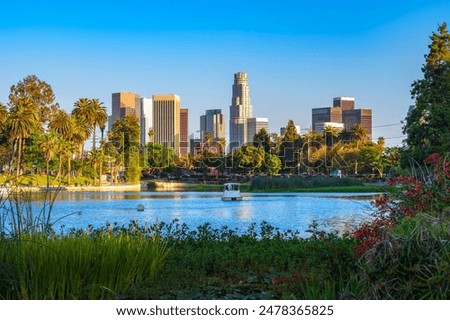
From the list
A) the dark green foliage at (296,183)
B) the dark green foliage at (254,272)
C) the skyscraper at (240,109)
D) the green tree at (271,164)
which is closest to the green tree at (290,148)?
the green tree at (271,164)

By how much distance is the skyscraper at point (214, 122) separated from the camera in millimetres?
185512

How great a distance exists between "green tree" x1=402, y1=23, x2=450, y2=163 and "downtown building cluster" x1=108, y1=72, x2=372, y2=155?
186 feet

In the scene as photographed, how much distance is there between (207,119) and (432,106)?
16818 cm

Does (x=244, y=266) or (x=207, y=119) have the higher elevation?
(x=207, y=119)

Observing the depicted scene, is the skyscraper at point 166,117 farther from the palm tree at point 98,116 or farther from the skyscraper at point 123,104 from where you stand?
the palm tree at point 98,116

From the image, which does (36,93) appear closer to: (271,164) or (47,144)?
(47,144)

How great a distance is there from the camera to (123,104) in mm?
122562

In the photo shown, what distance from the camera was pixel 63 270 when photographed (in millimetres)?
5688

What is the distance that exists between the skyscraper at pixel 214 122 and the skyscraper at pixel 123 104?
52226mm

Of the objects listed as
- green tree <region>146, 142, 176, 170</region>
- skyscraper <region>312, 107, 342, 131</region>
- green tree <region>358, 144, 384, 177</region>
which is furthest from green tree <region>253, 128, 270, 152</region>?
skyscraper <region>312, 107, 342, 131</region>

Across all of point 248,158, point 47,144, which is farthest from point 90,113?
point 248,158

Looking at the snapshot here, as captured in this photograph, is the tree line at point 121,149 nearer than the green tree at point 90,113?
Yes

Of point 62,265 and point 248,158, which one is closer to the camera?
point 62,265

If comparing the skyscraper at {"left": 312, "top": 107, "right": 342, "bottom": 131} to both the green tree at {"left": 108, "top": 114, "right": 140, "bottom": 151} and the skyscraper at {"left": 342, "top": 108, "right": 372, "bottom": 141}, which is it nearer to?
the skyscraper at {"left": 342, "top": 108, "right": 372, "bottom": 141}
